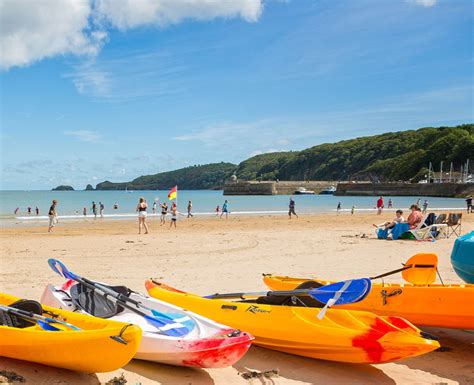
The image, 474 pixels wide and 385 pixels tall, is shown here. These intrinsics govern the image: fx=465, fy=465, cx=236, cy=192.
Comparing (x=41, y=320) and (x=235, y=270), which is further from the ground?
(x=41, y=320)

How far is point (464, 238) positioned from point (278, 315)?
2829 millimetres

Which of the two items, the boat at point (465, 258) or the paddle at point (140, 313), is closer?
the paddle at point (140, 313)

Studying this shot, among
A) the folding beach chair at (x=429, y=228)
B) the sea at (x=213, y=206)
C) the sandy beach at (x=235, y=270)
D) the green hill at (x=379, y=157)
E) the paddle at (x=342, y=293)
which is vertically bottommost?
the sea at (x=213, y=206)

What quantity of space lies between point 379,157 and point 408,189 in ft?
195

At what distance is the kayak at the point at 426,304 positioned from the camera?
4684 mm

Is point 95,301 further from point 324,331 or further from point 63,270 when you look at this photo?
point 324,331

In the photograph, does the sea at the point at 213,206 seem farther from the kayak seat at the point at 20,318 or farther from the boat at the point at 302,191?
the boat at the point at 302,191

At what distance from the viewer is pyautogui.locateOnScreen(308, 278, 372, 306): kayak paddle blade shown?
4.41 metres

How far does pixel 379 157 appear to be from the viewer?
146 m

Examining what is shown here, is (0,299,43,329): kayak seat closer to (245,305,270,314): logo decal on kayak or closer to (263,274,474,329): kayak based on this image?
(245,305,270,314): logo decal on kayak

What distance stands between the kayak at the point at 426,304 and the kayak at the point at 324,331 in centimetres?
51

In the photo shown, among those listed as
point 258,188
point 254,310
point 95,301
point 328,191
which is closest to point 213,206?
point 258,188

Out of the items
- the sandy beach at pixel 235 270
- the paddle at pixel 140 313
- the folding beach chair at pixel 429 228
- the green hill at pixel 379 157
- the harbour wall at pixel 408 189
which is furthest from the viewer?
the green hill at pixel 379 157

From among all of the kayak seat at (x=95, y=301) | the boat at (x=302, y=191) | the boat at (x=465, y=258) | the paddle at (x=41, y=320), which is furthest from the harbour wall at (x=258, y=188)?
the paddle at (x=41, y=320)
